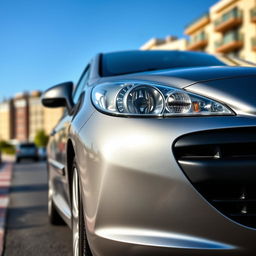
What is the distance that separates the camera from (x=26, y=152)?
29391 mm

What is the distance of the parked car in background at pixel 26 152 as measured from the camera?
95.5ft

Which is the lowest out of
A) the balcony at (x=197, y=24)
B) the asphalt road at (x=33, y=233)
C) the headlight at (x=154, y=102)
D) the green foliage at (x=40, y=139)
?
the green foliage at (x=40, y=139)

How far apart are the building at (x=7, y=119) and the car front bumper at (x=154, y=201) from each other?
413 feet

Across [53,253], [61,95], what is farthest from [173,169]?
[53,253]

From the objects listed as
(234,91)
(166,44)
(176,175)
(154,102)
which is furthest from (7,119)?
(176,175)

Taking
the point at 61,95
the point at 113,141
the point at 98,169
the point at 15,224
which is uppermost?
the point at 61,95

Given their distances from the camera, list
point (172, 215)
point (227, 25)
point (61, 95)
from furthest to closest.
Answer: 1. point (227, 25)
2. point (61, 95)
3. point (172, 215)

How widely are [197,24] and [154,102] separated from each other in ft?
166

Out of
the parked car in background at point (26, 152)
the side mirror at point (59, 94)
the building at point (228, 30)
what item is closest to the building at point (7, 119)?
the building at point (228, 30)

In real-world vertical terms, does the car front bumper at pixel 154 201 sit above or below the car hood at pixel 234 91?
below

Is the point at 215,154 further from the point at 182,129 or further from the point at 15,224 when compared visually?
the point at 15,224

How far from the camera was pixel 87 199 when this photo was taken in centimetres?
177

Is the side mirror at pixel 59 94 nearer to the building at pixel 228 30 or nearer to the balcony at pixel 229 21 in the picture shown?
the building at pixel 228 30

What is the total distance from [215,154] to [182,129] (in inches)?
5.9
